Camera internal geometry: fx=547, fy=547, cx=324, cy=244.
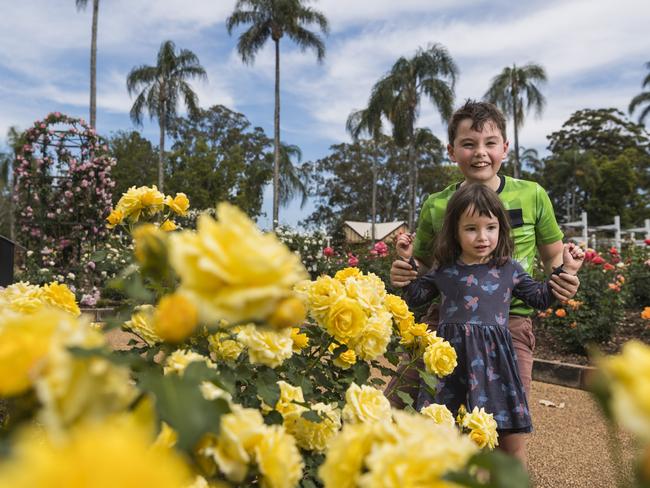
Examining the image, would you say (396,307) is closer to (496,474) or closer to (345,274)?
(345,274)

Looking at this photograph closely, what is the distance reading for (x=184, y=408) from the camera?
1.37ft

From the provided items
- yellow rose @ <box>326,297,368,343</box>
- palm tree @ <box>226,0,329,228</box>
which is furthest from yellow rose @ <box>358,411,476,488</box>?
palm tree @ <box>226,0,329,228</box>

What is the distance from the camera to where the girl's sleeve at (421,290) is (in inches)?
86.7

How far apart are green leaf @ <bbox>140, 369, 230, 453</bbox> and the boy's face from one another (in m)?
1.94

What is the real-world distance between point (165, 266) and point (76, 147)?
1013cm

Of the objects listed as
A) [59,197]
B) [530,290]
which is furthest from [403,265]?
[59,197]

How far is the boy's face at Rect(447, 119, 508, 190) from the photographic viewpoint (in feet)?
7.19

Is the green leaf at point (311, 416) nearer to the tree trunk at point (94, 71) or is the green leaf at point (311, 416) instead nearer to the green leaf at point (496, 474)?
the green leaf at point (496, 474)

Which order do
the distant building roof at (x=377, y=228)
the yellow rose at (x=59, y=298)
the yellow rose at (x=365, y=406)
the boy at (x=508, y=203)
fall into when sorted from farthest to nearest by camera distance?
the distant building roof at (x=377, y=228) → the boy at (x=508, y=203) → the yellow rose at (x=59, y=298) → the yellow rose at (x=365, y=406)

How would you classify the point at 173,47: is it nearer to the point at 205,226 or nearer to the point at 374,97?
the point at 374,97

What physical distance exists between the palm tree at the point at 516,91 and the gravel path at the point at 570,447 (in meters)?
23.3

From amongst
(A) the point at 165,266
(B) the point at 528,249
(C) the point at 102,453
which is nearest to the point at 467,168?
(B) the point at 528,249

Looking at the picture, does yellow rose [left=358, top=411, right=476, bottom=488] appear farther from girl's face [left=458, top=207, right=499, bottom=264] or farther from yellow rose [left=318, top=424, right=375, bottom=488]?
girl's face [left=458, top=207, right=499, bottom=264]

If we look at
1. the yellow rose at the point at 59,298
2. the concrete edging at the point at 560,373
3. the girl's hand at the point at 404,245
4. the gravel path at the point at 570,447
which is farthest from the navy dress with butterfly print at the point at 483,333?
the concrete edging at the point at 560,373
